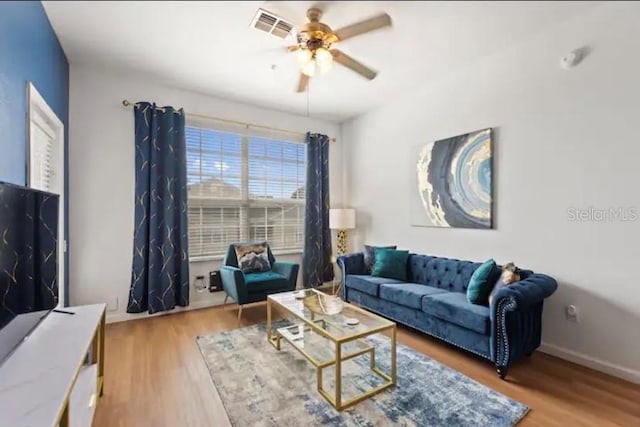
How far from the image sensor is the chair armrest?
150 inches

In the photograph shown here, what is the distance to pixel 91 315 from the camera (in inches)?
73.4

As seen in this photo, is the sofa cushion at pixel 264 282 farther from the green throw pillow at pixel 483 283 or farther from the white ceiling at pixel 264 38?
the white ceiling at pixel 264 38

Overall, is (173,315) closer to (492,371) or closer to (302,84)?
(302,84)

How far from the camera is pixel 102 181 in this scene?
10.9 ft

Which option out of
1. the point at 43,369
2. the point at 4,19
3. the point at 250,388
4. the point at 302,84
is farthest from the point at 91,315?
the point at 302,84

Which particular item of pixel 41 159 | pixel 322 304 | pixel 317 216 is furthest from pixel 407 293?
pixel 41 159

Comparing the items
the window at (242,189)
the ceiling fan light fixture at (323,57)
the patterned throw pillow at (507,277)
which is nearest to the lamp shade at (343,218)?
the window at (242,189)

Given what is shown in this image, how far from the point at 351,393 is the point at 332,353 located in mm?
375

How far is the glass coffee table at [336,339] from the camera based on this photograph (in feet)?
6.37

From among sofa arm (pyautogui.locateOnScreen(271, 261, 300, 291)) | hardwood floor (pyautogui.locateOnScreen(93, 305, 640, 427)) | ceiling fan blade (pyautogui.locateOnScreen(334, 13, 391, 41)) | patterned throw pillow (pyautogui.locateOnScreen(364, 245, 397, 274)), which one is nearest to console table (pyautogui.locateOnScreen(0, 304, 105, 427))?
hardwood floor (pyautogui.locateOnScreen(93, 305, 640, 427))

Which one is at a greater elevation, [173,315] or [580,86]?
[580,86]

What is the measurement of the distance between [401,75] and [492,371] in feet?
9.82

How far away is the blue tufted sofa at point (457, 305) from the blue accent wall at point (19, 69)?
3.08 meters

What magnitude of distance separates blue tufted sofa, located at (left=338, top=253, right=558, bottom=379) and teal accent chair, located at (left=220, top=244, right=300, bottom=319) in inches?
28.6
